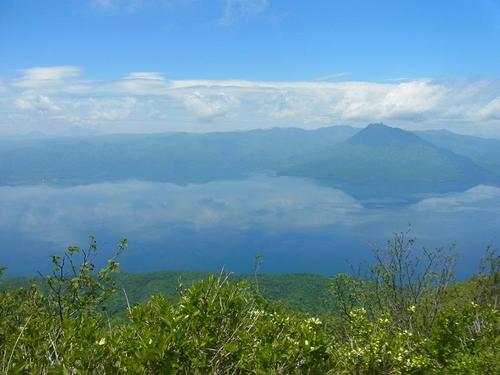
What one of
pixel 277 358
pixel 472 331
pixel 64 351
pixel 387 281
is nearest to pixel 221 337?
pixel 277 358

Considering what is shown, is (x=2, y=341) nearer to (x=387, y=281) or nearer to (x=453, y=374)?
(x=453, y=374)

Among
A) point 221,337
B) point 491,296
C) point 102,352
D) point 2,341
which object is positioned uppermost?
point 102,352

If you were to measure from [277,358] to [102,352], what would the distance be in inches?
67.2

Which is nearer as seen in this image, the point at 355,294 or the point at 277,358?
the point at 277,358

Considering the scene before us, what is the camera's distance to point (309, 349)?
15.5 feet

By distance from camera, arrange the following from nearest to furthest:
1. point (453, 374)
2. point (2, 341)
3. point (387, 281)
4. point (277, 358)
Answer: point (277, 358), point (453, 374), point (2, 341), point (387, 281)

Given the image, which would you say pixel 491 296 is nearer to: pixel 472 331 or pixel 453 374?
pixel 472 331

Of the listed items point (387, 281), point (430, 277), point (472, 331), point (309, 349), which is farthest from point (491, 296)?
point (309, 349)

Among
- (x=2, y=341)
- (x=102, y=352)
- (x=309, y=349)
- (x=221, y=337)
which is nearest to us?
(x=102, y=352)

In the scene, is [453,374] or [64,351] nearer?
[64,351]

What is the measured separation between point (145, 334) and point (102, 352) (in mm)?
408

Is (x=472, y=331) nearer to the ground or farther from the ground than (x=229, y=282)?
nearer to the ground

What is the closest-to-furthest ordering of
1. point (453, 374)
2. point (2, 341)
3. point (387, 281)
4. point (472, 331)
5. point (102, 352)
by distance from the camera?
point (102, 352)
point (453, 374)
point (2, 341)
point (472, 331)
point (387, 281)

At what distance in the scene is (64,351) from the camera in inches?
161
